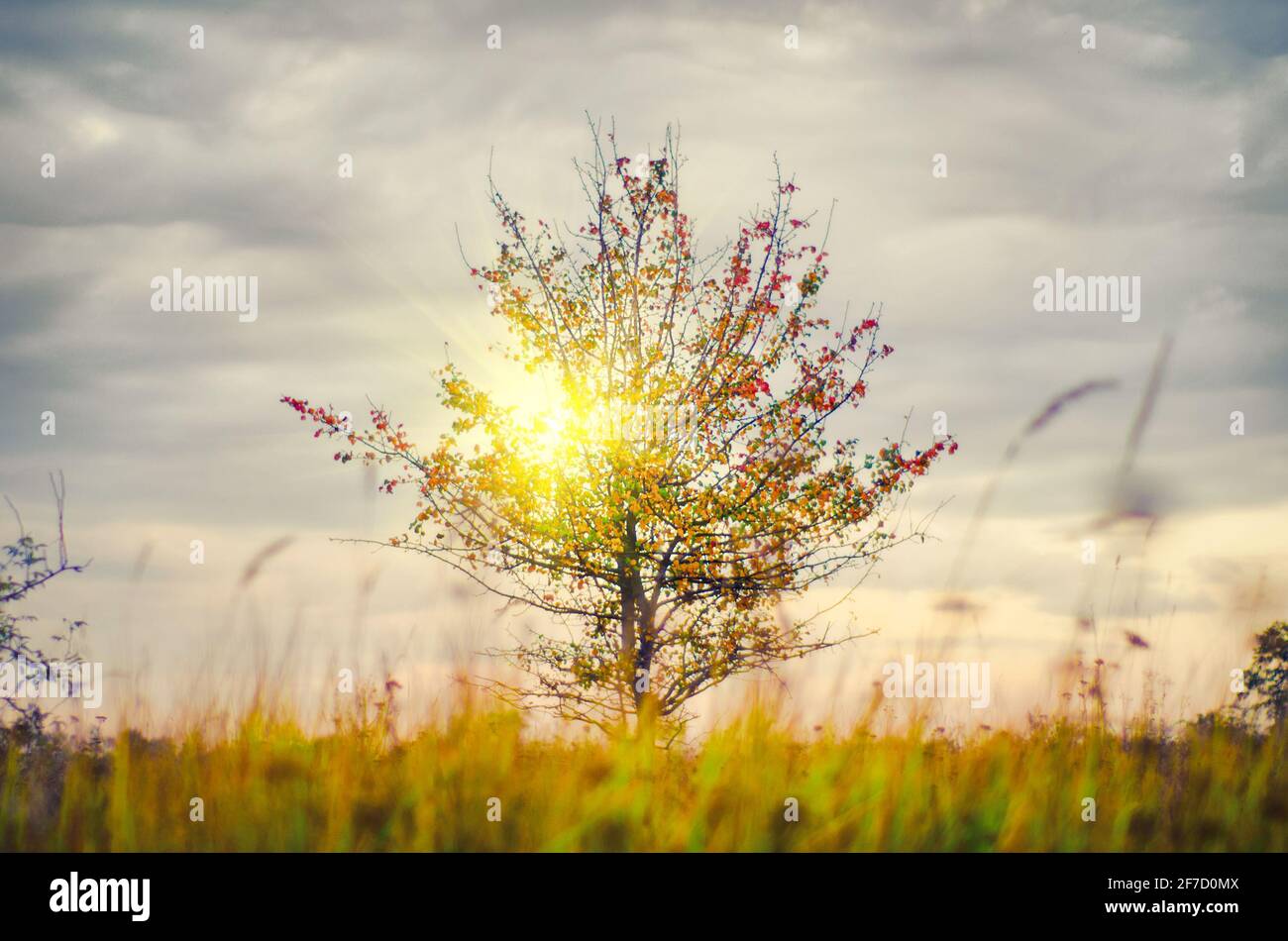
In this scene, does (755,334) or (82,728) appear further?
(755,334)

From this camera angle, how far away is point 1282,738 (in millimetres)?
8062

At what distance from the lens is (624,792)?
611cm

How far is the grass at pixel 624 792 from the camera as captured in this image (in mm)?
5926

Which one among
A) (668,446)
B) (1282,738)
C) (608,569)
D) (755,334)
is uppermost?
(755,334)

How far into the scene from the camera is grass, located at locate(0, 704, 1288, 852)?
5.93 metres

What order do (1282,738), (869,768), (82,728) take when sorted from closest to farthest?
(869,768)
(82,728)
(1282,738)
